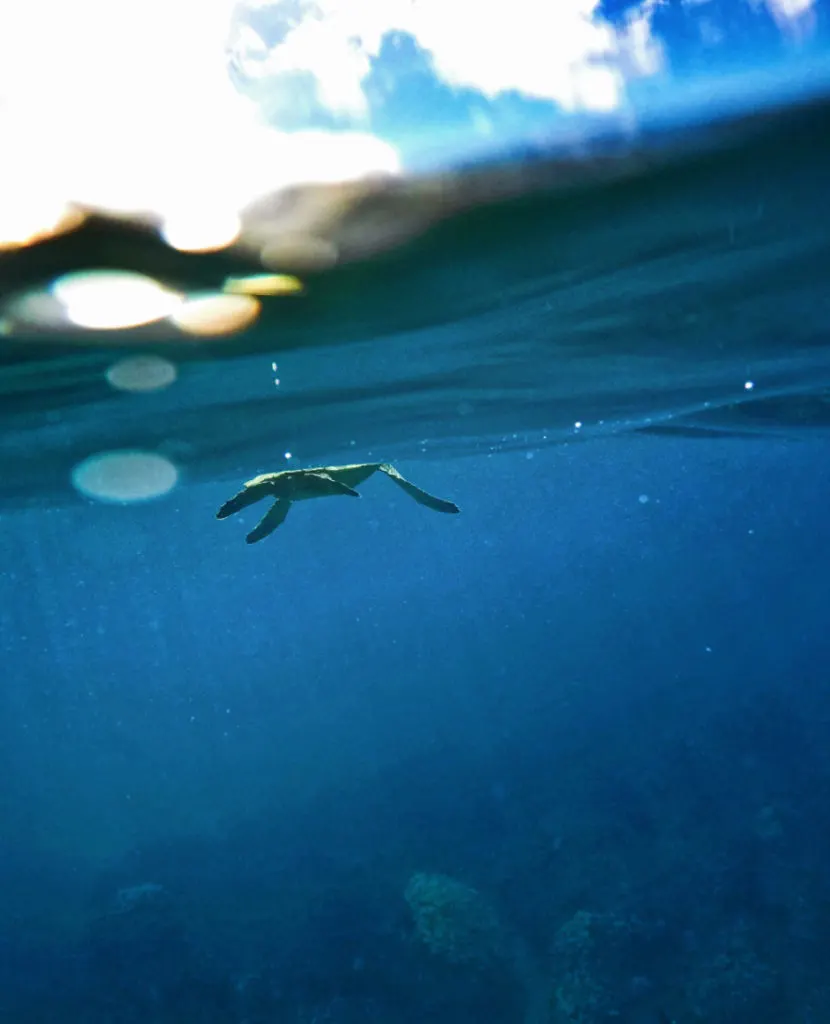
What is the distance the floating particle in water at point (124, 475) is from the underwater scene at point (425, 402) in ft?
0.71

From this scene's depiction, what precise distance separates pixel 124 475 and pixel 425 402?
30.2 feet

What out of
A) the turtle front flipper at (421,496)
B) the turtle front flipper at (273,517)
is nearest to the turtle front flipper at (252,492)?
the turtle front flipper at (273,517)

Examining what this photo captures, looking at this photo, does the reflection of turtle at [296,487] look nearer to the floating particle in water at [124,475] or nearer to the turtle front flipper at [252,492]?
the turtle front flipper at [252,492]

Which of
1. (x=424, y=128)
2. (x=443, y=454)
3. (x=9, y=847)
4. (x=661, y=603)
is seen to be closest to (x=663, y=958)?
(x=443, y=454)

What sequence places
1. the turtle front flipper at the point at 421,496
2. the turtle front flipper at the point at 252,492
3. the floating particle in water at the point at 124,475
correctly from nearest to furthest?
the turtle front flipper at the point at 252,492, the turtle front flipper at the point at 421,496, the floating particle in water at the point at 124,475

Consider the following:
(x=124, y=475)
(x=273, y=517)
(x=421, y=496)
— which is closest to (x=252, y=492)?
(x=273, y=517)

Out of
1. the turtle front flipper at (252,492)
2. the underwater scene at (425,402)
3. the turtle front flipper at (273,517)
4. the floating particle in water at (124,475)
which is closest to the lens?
the underwater scene at (425,402)

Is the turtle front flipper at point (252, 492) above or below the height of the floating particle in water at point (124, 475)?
below

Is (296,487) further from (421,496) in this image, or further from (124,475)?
(124,475)

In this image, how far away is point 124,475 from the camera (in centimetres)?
1795

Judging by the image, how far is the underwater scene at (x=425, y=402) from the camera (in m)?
3.29

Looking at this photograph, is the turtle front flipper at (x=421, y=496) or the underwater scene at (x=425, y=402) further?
the turtle front flipper at (x=421, y=496)

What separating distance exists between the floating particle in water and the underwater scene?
0.22m

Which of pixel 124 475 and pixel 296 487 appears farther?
pixel 124 475
